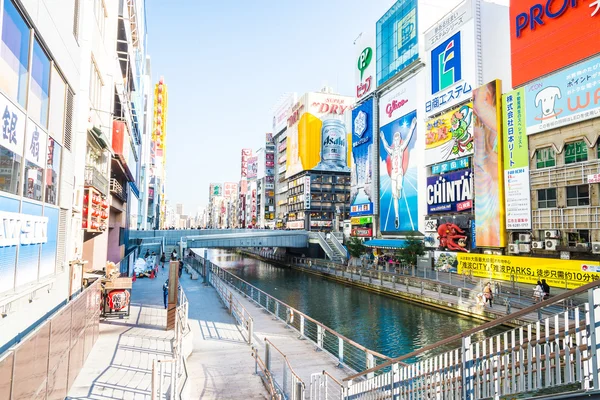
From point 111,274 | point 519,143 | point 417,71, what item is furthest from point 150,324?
point 417,71

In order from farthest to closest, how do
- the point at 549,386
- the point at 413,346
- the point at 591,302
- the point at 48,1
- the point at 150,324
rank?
1. the point at 413,346
2. the point at 150,324
3. the point at 48,1
4. the point at 549,386
5. the point at 591,302

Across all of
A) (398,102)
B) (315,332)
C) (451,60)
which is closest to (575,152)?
(451,60)

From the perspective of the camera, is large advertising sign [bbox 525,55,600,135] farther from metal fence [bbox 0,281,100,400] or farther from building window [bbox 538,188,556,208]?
metal fence [bbox 0,281,100,400]

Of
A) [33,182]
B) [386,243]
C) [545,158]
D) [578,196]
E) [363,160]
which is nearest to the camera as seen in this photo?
[33,182]

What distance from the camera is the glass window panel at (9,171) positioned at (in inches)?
216

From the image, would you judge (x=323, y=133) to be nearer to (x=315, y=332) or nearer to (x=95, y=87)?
(x=315, y=332)

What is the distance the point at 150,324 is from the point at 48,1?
11.5 meters

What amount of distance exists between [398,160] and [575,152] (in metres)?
23.1

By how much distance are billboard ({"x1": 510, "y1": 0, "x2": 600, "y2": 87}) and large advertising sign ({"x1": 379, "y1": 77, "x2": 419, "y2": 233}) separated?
16013 mm

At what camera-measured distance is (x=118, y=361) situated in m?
10.2

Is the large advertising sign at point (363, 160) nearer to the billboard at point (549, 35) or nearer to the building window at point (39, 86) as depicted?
the billboard at point (549, 35)

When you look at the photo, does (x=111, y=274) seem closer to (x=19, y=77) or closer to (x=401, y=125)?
(x=19, y=77)

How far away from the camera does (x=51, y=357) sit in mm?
6340

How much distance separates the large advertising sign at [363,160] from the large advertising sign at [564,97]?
27.6 m
